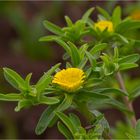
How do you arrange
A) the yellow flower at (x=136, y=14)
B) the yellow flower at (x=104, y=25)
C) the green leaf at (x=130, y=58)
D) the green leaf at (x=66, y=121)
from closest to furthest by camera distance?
the green leaf at (x=66, y=121) → the green leaf at (x=130, y=58) → the yellow flower at (x=104, y=25) → the yellow flower at (x=136, y=14)

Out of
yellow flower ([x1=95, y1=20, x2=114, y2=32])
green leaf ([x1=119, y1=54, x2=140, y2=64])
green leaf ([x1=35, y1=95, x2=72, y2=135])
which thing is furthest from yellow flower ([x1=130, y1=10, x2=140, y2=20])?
green leaf ([x1=35, y1=95, x2=72, y2=135])

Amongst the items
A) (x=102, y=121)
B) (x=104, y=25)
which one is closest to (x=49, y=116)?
(x=102, y=121)

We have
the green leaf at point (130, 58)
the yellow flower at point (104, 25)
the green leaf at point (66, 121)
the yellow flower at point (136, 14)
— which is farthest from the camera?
the yellow flower at point (136, 14)

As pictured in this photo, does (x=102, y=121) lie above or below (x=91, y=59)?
below

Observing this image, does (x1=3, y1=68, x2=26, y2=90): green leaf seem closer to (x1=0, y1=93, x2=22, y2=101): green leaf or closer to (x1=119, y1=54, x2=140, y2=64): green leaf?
(x1=0, y1=93, x2=22, y2=101): green leaf

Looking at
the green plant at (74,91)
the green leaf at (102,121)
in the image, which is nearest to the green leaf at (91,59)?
the green plant at (74,91)

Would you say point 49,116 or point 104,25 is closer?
point 49,116

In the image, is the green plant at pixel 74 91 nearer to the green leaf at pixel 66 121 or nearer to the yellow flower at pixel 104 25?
the green leaf at pixel 66 121

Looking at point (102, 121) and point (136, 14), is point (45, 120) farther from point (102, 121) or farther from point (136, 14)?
point (136, 14)
